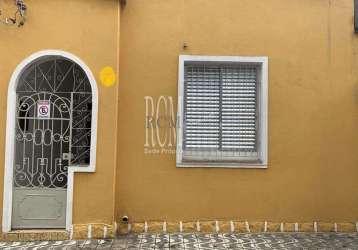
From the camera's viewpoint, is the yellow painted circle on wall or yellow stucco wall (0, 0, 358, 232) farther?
yellow stucco wall (0, 0, 358, 232)

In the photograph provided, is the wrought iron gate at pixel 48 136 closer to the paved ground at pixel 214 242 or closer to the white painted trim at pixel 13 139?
the white painted trim at pixel 13 139

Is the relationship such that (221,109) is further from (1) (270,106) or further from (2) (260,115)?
(1) (270,106)

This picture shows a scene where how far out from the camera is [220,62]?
7.03m

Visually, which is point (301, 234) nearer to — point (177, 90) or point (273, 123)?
point (273, 123)

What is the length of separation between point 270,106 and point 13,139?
417 centimetres

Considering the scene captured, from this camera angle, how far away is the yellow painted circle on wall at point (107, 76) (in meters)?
6.56

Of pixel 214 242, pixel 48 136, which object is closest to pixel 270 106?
pixel 214 242

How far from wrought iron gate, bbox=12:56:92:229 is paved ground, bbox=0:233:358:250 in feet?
1.78

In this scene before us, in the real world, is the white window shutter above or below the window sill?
above

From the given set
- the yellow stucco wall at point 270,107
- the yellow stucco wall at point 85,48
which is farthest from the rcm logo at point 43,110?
the yellow stucco wall at point 270,107

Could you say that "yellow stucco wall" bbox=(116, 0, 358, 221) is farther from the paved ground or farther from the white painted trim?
the white painted trim

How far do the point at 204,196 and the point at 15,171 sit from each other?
3.05 metres

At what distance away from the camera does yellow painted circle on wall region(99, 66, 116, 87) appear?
656 cm

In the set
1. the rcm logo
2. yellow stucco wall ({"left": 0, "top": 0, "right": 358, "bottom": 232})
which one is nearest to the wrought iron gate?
the rcm logo
